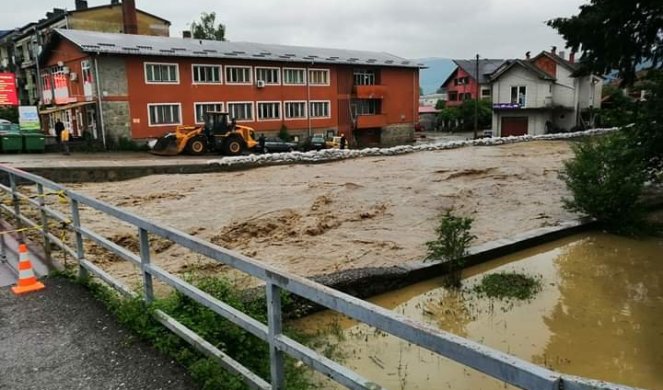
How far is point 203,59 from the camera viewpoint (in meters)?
36.0

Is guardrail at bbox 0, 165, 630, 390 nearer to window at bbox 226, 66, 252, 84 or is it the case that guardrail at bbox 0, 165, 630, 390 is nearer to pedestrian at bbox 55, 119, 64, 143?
pedestrian at bbox 55, 119, 64, 143

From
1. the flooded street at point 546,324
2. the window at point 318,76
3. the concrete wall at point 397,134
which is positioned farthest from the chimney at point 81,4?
the flooded street at point 546,324

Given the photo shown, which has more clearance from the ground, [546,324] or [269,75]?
[269,75]

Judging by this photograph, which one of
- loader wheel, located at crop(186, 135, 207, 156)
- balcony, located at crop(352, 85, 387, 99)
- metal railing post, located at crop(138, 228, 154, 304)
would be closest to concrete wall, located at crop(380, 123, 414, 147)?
balcony, located at crop(352, 85, 387, 99)

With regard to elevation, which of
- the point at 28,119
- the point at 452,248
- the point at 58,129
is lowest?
the point at 452,248

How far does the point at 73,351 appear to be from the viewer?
393cm

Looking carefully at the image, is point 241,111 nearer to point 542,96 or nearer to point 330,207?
point 330,207

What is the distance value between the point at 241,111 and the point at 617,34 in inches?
1194

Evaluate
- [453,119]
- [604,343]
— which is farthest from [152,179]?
[453,119]

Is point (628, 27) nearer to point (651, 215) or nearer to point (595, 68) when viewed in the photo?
point (595, 68)

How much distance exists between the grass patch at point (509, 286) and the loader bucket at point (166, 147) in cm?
2284

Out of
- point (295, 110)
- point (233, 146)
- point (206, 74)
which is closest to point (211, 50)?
point (206, 74)

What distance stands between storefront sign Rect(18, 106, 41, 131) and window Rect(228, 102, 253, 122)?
12.7 metres

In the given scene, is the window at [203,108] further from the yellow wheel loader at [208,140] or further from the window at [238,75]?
the yellow wheel loader at [208,140]
